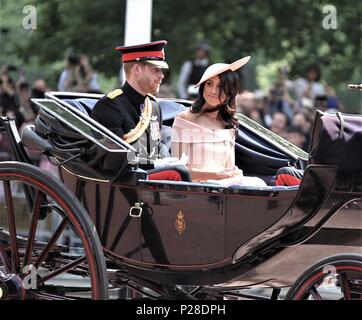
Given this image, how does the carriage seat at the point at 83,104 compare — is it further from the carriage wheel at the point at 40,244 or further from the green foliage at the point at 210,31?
the green foliage at the point at 210,31

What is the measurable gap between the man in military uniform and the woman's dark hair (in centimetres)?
25

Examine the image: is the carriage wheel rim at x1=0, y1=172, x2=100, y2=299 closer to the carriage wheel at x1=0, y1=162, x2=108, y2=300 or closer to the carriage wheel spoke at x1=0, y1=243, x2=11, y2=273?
the carriage wheel at x1=0, y1=162, x2=108, y2=300

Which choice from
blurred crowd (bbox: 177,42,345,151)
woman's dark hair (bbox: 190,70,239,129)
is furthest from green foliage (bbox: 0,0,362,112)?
woman's dark hair (bbox: 190,70,239,129)

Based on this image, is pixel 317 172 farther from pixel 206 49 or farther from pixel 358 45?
pixel 358 45

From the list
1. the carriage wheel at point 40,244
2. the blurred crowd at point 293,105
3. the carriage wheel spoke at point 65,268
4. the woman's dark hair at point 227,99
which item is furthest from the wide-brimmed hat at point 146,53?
the blurred crowd at point 293,105

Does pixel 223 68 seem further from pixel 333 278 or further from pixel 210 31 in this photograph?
pixel 210 31

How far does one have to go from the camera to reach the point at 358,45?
11.9 m

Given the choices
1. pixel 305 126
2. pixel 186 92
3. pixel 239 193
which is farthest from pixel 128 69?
pixel 186 92

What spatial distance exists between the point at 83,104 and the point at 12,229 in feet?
2.78

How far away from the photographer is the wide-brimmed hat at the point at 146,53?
5.50 metres

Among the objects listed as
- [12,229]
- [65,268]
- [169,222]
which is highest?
[169,222]

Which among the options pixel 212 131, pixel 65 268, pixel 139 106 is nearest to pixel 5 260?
pixel 65 268

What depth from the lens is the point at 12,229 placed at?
509cm

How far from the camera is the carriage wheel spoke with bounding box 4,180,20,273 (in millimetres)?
5027
